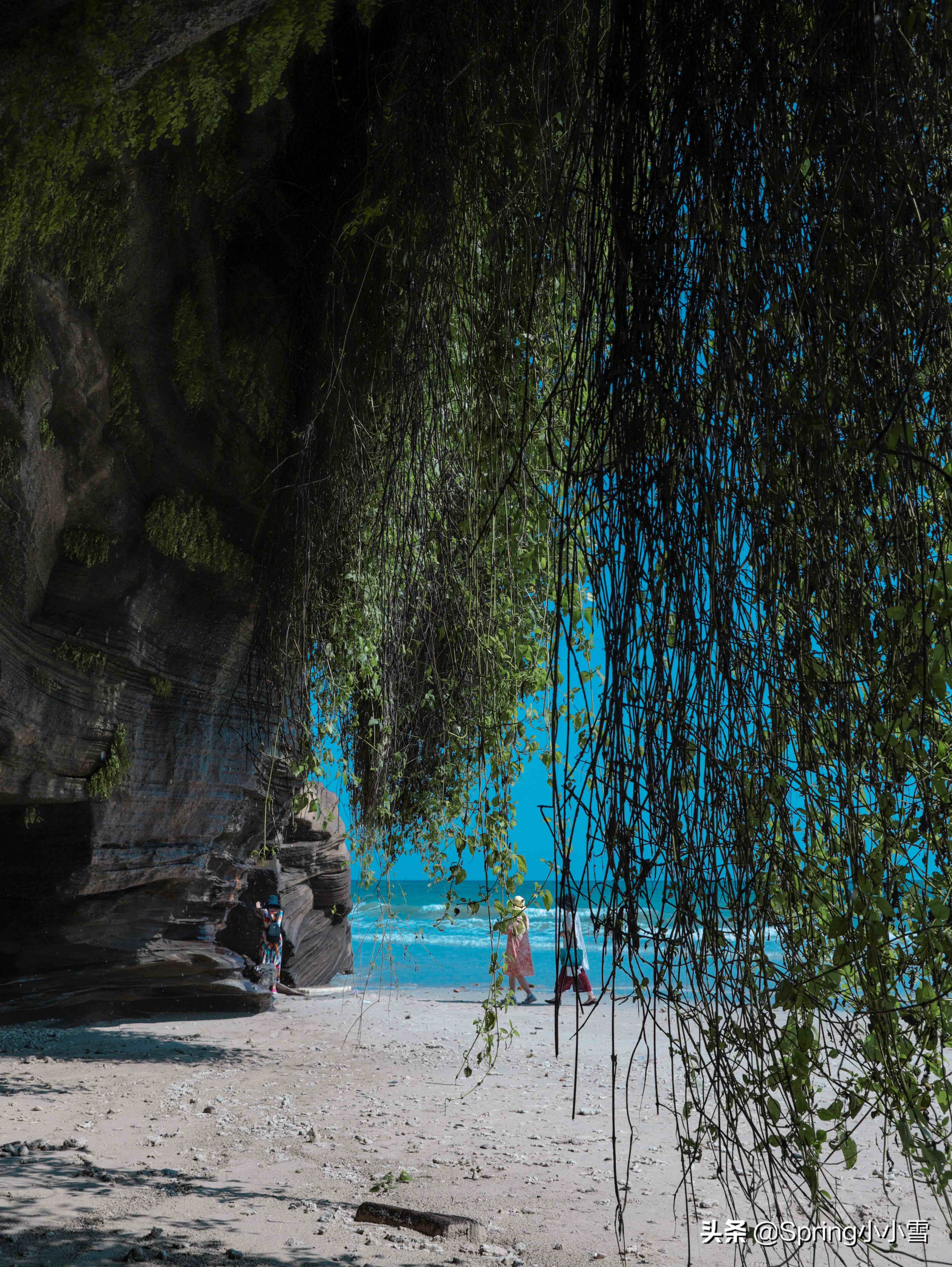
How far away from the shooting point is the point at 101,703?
13.1 feet

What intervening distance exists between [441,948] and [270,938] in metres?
15.1

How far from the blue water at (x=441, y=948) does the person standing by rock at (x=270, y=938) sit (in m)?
0.81

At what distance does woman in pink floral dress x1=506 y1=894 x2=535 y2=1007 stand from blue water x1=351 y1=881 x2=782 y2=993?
0.13 meters

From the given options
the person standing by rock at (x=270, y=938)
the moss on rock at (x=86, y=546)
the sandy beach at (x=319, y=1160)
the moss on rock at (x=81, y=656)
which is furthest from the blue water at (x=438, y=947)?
the moss on rock at (x=86, y=546)

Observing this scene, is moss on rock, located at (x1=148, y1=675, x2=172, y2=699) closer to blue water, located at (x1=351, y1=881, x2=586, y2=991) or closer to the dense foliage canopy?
blue water, located at (x1=351, y1=881, x2=586, y2=991)

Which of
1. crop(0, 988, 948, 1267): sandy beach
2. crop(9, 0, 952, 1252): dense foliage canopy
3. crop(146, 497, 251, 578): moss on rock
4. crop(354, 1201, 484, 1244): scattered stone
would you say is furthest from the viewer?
crop(146, 497, 251, 578): moss on rock

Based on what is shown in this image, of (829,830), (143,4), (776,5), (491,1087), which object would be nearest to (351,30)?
(143,4)

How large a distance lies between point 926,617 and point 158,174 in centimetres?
292

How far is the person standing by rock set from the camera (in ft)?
29.2

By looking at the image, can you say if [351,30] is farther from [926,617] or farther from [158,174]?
[926,617]

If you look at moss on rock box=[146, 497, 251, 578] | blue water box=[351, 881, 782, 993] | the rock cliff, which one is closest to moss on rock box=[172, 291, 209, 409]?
the rock cliff

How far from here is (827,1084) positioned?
19.9ft

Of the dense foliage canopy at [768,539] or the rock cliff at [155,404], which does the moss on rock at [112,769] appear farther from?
the dense foliage canopy at [768,539]

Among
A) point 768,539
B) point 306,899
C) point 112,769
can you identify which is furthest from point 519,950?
point 768,539
